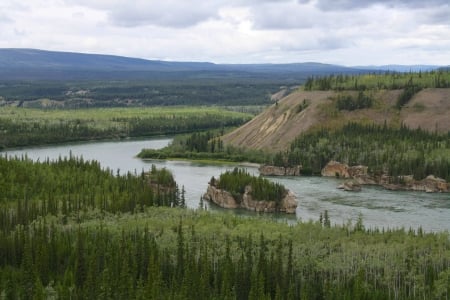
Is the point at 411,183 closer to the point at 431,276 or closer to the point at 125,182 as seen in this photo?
the point at 125,182

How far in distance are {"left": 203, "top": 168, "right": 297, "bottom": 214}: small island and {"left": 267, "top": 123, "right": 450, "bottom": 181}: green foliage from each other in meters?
29.4

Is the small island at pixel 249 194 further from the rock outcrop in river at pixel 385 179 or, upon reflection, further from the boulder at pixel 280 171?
the boulder at pixel 280 171

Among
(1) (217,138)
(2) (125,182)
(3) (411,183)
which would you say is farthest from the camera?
(1) (217,138)

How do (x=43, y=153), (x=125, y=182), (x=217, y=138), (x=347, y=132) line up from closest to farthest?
(x=125, y=182) → (x=347, y=132) → (x=43, y=153) → (x=217, y=138)

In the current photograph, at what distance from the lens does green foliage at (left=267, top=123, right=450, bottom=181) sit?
137875 mm

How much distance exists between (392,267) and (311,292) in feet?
27.9

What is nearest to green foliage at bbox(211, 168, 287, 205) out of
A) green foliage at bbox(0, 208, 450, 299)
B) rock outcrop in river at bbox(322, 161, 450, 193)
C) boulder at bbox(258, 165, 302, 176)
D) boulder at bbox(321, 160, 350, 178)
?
rock outcrop in river at bbox(322, 161, 450, 193)

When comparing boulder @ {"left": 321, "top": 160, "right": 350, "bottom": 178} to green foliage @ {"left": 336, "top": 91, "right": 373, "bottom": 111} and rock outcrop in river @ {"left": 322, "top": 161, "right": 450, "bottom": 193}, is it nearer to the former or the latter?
rock outcrop in river @ {"left": 322, "top": 161, "right": 450, "bottom": 193}

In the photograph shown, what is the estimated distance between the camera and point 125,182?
11594 centimetres

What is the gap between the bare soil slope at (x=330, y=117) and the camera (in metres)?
176

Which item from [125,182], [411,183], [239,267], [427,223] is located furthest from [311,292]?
[411,183]

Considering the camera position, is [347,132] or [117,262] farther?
[347,132]

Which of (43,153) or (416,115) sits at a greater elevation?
(416,115)

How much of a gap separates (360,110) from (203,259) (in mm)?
118038
